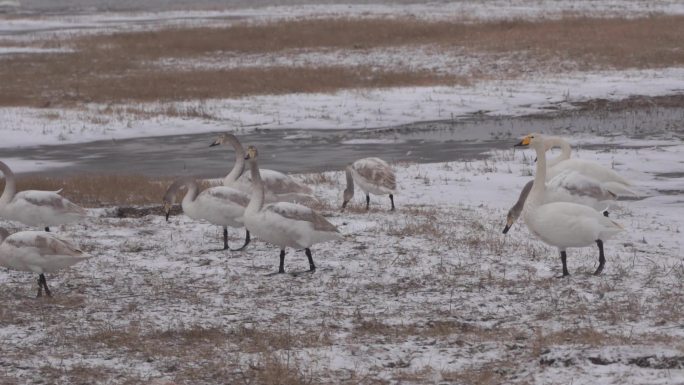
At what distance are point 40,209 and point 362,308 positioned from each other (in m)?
4.71

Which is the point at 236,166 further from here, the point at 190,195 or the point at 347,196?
the point at 347,196

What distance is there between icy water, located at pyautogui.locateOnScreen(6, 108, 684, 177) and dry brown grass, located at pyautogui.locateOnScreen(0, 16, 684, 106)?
4.18m

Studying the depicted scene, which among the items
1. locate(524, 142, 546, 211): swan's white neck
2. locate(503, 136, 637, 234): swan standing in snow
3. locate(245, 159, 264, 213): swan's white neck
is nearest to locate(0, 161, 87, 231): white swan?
locate(245, 159, 264, 213): swan's white neck

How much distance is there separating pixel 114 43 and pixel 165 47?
4.56 m

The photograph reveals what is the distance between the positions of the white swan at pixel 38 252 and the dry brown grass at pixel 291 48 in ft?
56.8

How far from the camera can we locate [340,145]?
22.7 meters

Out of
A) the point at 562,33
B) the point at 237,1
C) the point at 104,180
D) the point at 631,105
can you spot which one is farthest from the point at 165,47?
the point at 237,1

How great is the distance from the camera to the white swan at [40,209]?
38.9ft

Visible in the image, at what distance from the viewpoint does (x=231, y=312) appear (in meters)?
9.28

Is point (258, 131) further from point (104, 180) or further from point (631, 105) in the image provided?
point (631, 105)

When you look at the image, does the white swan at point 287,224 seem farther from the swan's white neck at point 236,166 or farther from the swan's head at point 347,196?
the swan's head at point 347,196

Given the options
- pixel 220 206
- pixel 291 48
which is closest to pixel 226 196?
pixel 220 206

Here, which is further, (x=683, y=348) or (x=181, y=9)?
(x=181, y=9)

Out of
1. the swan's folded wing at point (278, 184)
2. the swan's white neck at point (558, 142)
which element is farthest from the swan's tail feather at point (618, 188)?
the swan's folded wing at point (278, 184)
